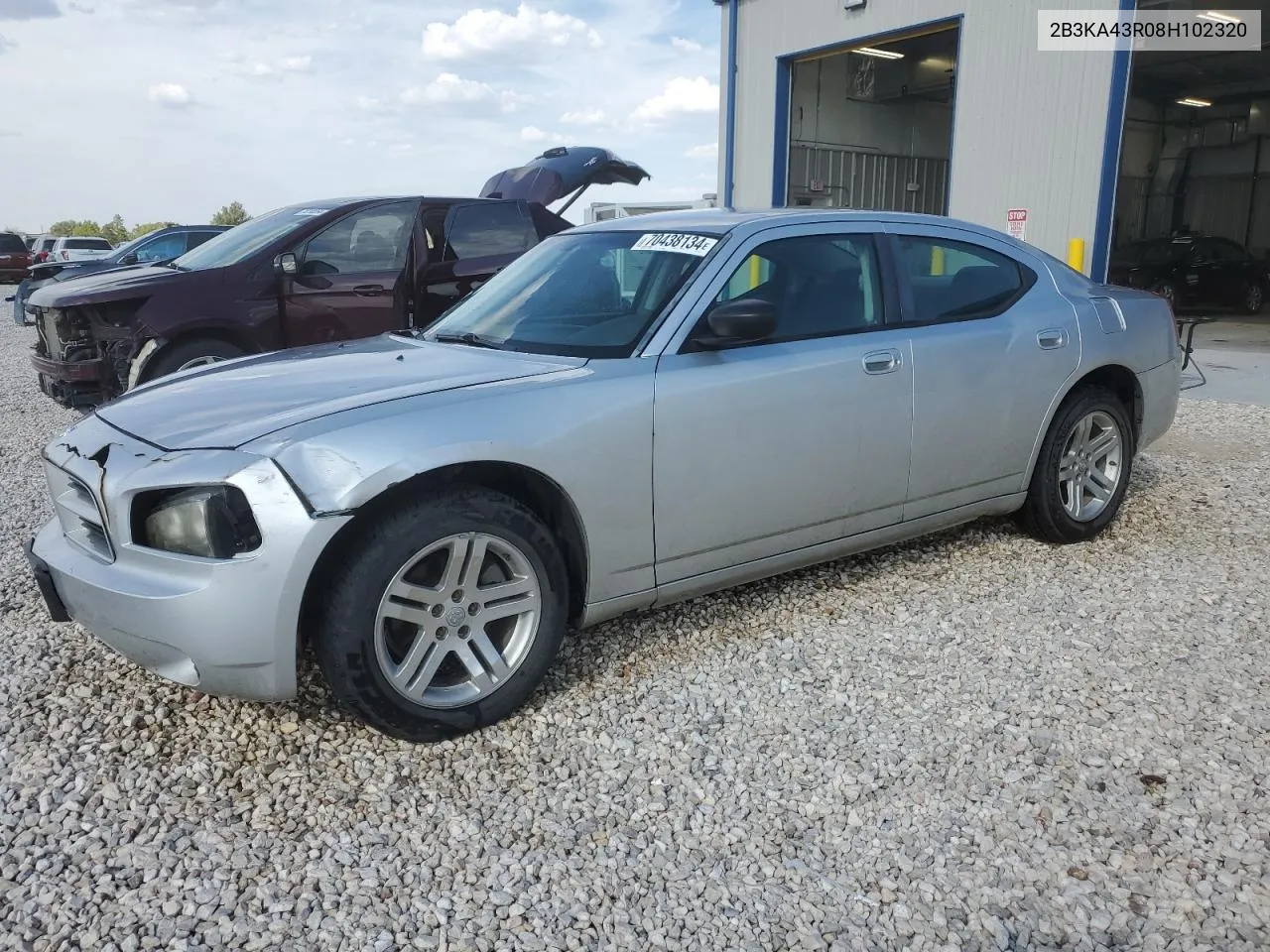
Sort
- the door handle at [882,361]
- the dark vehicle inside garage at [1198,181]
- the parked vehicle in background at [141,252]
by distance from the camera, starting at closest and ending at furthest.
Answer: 1. the door handle at [882,361]
2. the parked vehicle in background at [141,252]
3. the dark vehicle inside garage at [1198,181]

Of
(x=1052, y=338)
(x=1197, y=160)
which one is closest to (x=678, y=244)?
(x=1052, y=338)

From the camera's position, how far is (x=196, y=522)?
102 inches

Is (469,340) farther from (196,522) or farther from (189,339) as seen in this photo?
(189,339)

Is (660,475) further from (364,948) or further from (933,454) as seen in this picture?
(364,948)

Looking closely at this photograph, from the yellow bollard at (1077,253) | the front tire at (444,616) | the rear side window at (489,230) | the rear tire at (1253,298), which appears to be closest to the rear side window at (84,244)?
the rear side window at (489,230)

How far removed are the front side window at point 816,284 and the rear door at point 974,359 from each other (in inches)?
7.4

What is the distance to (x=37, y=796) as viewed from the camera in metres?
2.64

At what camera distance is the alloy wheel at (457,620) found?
9.18ft

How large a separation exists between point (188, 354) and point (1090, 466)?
18.3 ft

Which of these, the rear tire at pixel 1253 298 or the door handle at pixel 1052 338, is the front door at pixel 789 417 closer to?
the door handle at pixel 1052 338

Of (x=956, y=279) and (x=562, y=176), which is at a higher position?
(x=562, y=176)

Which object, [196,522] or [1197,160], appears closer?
[196,522]

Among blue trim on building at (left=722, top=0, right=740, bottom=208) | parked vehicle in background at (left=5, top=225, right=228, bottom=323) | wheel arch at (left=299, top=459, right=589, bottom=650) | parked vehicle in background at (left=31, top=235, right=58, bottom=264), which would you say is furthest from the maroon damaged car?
parked vehicle in background at (left=31, top=235, right=58, bottom=264)

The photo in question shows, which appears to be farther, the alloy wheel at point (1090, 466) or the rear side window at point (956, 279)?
the alloy wheel at point (1090, 466)
